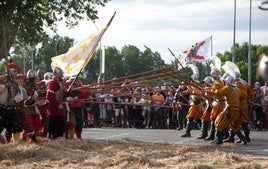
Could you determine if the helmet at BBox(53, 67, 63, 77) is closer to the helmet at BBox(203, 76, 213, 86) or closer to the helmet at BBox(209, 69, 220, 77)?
the helmet at BBox(209, 69, 220, 77)

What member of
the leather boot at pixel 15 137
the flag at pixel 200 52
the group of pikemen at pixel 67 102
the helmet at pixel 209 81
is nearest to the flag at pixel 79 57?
the group of pikemen at pixel 67 102

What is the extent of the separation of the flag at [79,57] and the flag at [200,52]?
556 centimetres

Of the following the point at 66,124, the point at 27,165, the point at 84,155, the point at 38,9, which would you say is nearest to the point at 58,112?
the point at 66,124

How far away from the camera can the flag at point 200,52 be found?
1914cm

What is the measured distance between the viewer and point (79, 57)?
13570 millimetres

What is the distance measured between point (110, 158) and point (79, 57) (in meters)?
3.97

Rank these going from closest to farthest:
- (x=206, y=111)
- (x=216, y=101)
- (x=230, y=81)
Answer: (x=230, y=81)
(x=216, y=101)
(x=206, y=111)

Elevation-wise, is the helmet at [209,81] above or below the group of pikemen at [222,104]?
above

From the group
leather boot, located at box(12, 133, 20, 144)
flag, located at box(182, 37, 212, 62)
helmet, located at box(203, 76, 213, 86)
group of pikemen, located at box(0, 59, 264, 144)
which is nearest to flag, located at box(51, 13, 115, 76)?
group of pikemen, located at box(0, 59, 264, 144)

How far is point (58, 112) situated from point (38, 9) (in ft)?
49.3

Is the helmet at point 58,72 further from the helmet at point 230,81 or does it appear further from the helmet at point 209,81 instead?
the helmet at point 209,81

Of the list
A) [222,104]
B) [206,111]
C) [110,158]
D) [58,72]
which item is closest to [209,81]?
[206,111]

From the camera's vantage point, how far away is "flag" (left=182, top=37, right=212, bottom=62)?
19141 mm

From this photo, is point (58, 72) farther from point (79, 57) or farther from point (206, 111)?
point (206, 111)
